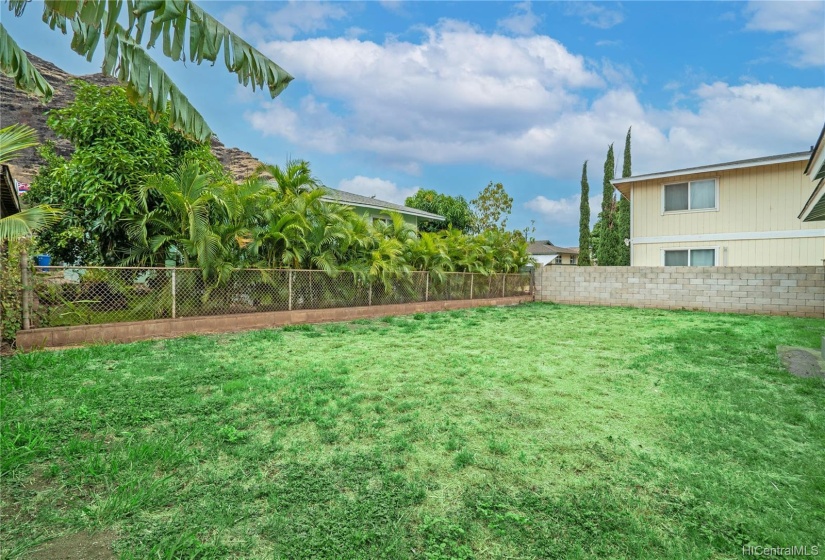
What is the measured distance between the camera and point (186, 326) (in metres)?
7.17

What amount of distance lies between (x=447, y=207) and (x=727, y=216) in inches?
700

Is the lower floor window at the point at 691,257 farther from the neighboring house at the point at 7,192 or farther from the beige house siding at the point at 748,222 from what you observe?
the neighboring house at the point at 7,192

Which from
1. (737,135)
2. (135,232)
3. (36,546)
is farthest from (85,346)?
(737,135)

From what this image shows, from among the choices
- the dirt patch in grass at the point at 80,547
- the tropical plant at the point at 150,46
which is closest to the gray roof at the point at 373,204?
the tropical plant at the point at 150,46

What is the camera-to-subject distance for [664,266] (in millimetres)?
13562

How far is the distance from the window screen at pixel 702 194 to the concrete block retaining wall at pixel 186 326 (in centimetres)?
1052

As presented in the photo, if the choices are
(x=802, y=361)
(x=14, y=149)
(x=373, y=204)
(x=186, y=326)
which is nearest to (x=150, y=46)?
(x=14, y=149)

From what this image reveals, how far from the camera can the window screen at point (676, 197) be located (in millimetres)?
13977

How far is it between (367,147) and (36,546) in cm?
2024

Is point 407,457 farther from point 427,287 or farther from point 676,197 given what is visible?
point 676,197

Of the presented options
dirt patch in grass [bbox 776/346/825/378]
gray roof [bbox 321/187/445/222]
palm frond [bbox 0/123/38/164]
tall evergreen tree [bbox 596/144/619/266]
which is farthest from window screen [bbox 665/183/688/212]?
palm frond [bbox 0/123/38/164]

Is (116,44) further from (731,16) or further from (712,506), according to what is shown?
(731,16)

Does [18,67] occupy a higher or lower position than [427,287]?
higher

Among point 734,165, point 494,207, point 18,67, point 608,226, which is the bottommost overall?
point 18,67
